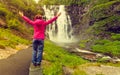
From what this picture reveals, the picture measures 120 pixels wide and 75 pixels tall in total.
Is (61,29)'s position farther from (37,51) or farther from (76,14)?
(37,51)

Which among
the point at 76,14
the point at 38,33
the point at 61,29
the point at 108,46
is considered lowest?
the point at 108,46

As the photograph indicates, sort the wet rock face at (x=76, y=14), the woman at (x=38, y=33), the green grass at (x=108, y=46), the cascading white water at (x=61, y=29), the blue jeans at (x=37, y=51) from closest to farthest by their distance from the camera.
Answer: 1. the woman at (x=38, y=33)
2. the blue jeans at (x=37, y=51)
3. the green grass at (x=108, y=46)
4. the cascading white water at (x=61, y=29)
5. the wet rock face at (x=76, y=14)

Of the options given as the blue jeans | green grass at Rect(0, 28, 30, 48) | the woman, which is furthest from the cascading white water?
the woman

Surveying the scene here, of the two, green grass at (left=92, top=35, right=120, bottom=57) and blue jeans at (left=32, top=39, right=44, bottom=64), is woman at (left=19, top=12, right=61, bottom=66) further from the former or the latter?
green grass at (left=92, top=35, right=120, bottom=57)

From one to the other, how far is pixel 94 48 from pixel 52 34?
1277 inches

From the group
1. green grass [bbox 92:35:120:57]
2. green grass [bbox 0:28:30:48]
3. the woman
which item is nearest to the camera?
the woman

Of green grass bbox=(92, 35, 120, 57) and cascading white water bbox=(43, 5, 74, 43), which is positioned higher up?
cascading white water bbox=(43, 5, 74, 43)

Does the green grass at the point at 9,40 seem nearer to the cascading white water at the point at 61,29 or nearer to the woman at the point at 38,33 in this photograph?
the woman at the point at 38,33

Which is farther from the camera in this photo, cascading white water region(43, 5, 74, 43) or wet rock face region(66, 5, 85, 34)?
wet rock face region(66, 5, 85, 34)

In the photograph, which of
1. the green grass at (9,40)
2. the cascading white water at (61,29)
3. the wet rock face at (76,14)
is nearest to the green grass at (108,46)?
the green grass at (9,40)

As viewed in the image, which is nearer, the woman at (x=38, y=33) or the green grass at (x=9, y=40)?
the woman at (x=38, y=33)

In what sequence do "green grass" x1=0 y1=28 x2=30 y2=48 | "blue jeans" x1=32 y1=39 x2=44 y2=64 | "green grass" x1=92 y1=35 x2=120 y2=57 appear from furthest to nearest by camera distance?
"green grass" x1=92 y1=35 x2=120 y2=57 → "green grass" x1=0 y1=28 x2=30 y2=48 → "blue jeans" x1=32 y1=39 x2=44 y2=64

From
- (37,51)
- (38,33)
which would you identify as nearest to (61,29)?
(37,51)

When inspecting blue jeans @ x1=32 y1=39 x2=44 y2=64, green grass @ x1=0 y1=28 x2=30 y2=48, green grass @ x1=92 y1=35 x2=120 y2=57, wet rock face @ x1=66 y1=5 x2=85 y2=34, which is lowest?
green grass @ x1=92 y1=35 x2=120 y2=57
